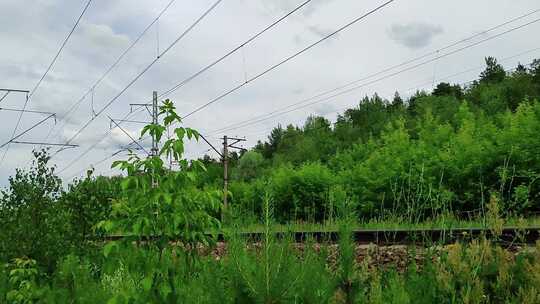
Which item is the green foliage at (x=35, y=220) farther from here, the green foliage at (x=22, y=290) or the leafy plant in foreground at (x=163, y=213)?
the leafy plant in foreground at (x=163, y=213)

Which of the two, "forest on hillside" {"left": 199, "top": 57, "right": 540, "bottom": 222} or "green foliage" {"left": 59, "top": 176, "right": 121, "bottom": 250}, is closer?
"forest on hillside" {"left": 199, "top": 57, "right": 540, "bottom": 222}

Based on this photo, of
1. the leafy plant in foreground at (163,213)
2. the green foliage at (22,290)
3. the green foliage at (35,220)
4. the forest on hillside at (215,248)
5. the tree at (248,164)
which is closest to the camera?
the forest on hillside at (215,248)

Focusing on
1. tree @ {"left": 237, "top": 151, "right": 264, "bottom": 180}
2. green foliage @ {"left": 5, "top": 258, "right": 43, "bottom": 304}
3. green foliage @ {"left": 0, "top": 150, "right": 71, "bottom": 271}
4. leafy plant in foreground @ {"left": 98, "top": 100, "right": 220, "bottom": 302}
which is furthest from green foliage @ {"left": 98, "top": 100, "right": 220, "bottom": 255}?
tree @ {"left": 237, "top": 151, "right": 264, "bottom": 180}

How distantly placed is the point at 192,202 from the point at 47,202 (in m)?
4.90

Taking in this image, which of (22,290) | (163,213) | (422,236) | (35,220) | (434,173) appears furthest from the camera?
(434,173)

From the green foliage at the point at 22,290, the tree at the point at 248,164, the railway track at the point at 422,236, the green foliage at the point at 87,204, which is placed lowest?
the green foliage at the point at 22,290

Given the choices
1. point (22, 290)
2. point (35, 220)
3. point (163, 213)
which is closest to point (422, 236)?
point (163, 213)

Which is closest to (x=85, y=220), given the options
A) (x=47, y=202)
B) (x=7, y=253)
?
(x=47, y=202)

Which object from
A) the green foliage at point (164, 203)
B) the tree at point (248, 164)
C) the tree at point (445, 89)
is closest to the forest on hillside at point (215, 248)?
the green foliage at point (164, 203)

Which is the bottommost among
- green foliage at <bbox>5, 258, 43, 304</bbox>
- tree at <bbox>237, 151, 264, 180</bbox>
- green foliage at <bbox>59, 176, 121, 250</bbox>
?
green foliage at <bbox>5, 258, 43, 304</bbox>

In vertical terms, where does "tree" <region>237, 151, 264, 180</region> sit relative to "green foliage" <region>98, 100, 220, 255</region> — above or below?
above

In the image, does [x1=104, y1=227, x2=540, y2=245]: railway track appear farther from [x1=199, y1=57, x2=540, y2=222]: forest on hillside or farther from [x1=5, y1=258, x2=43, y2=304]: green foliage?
[x1=5, y1=258, x2=43, y2=304]: green foliage

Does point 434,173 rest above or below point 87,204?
above

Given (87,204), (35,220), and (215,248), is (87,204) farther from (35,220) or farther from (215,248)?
(215,248)
